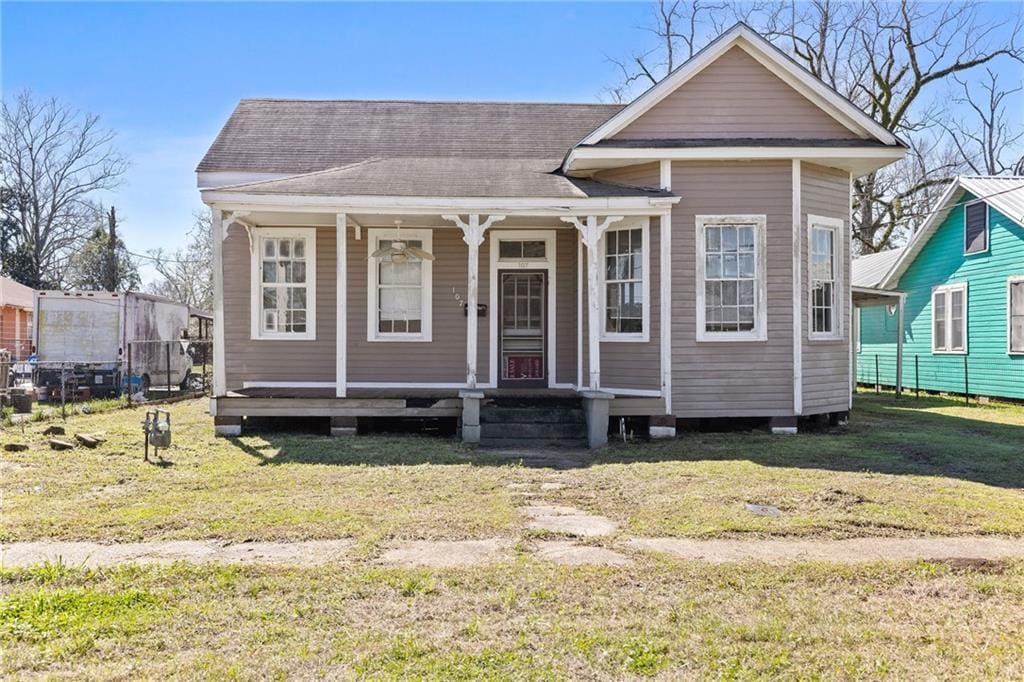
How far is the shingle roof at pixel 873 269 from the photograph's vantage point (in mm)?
21152

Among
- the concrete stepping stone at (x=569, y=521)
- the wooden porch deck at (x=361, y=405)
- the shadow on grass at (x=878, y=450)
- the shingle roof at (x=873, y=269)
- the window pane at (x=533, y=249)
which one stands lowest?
the concrete stepping stone at (x=569, y=521)

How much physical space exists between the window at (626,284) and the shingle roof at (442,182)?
715mm

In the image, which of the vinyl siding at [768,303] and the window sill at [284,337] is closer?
the vinyl siding at [768,303]

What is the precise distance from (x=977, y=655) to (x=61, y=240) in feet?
146

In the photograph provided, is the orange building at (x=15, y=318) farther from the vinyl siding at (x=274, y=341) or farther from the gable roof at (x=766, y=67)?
the gable roof at (x=766, y=67)

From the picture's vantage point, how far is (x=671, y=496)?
22.4 ft

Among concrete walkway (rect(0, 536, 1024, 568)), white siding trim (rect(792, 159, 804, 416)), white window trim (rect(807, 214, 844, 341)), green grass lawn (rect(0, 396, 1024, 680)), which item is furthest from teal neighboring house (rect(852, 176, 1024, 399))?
concrete walkway (rect(0, 536, 1024, 568))

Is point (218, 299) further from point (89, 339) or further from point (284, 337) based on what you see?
point (89, 339)

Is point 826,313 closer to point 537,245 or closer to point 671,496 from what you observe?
point 537,245

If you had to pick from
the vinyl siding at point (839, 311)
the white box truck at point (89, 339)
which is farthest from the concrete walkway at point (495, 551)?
the white box truck at point (89, 339)

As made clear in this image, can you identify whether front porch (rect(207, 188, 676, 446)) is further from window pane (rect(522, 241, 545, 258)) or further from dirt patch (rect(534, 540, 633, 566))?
dirt patch (rect(534, 540, 633, 566))

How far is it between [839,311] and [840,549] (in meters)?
7.13

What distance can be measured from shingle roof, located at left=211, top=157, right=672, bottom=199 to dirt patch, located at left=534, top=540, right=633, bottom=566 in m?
6.01

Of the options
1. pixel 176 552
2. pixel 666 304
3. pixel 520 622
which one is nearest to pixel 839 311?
pixel 666 304
